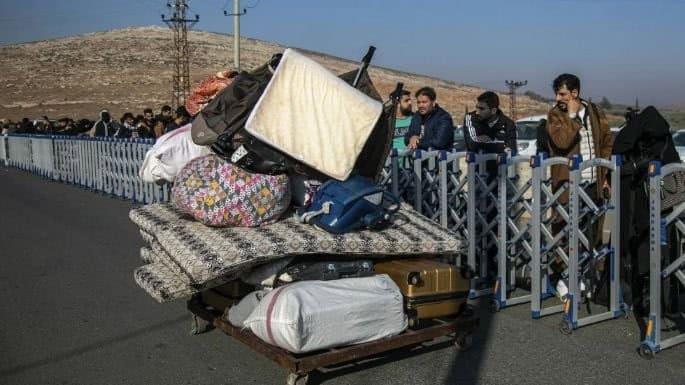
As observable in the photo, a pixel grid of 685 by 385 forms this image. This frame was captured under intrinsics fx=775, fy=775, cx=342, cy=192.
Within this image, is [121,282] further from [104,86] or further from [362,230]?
[104,86]

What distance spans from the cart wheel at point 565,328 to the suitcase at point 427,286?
3.29 feet

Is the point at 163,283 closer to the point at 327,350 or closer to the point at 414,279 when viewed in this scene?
the point at 327,350

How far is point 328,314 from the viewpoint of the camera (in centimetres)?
490

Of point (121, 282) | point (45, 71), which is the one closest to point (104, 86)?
point (45, 71)

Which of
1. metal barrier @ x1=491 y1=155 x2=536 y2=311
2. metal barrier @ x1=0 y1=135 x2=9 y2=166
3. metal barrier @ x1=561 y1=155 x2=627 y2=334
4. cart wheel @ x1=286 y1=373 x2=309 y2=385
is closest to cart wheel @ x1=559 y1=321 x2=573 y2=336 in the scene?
metal barrier @ x1=561 y1=155 x2=627 y2=334

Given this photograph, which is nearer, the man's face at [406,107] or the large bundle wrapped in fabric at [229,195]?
the large bundle wrapped in fabric at [229,195]

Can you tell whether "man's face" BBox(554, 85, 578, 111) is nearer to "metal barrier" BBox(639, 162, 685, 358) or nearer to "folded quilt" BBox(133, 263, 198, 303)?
"metal barrier" BBox(639, 162, 685, 358)

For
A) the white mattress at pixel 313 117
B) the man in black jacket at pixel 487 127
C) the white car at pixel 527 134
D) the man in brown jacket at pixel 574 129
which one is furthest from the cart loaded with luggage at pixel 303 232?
the white car at pixel 527 134

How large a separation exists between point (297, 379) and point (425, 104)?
5.10 m

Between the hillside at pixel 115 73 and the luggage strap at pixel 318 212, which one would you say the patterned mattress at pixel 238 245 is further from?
the hillside at pixel 115 73

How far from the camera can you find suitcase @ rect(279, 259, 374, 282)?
5.29m

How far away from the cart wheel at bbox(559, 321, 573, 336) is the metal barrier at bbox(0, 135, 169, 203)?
9.78m

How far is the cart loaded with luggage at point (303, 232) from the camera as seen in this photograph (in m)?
5.04

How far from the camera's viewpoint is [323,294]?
4.98 metres
